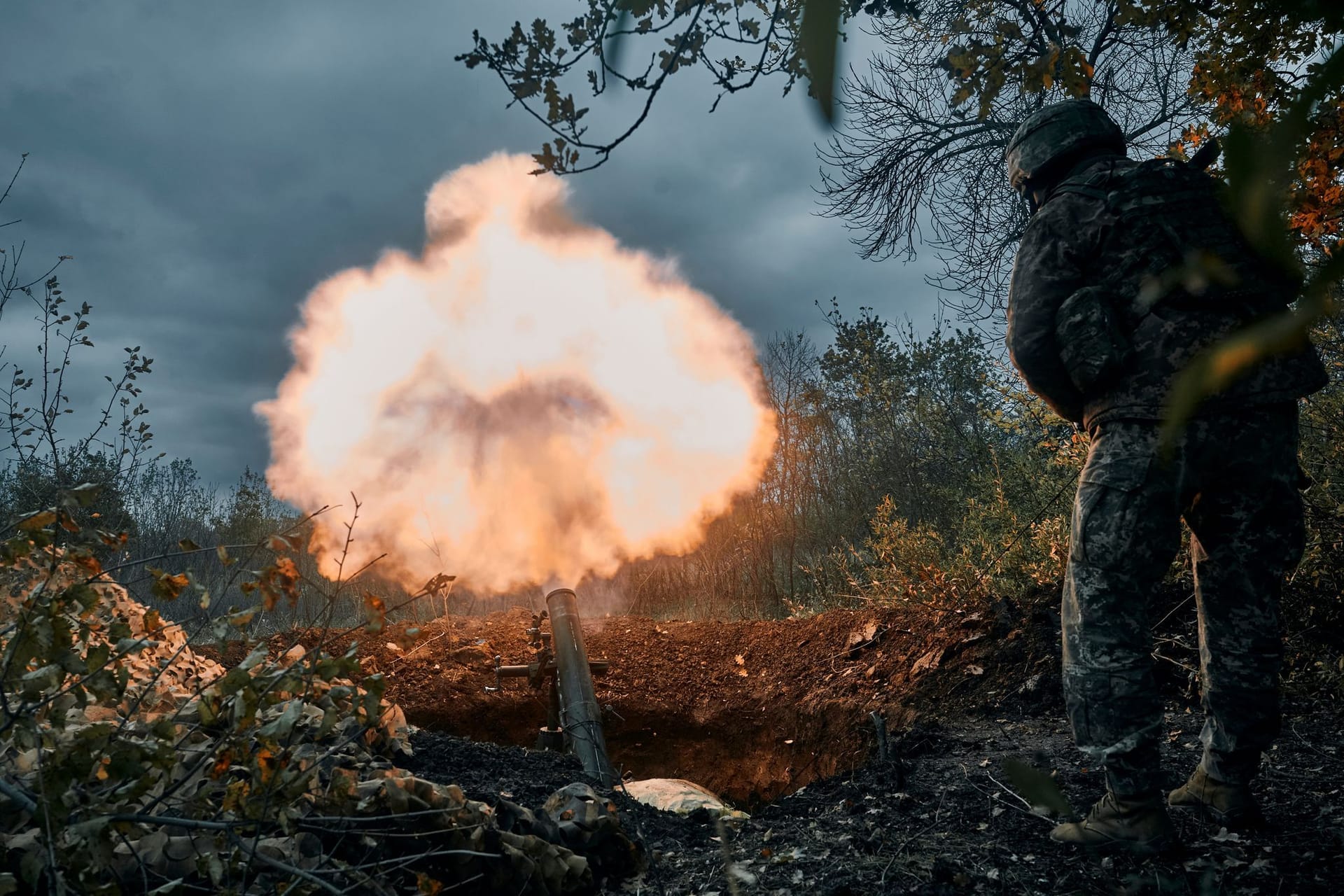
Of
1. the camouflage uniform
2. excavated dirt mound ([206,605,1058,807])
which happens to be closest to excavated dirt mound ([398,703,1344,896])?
the camouflage uniform

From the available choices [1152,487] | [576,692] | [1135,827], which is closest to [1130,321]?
[1152,487]

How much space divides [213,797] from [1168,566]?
3326 millimetres

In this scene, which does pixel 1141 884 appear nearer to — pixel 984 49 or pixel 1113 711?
pixel 1113 711

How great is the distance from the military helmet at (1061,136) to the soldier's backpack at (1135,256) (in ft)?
0.73

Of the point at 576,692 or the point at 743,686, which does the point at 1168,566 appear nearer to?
the point at 576,692

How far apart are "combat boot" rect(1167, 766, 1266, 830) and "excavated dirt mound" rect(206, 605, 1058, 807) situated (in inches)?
94.0

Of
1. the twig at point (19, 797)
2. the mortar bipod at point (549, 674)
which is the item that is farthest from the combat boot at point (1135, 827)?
the mortar bipod at point (549, 674)

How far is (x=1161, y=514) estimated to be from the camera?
9.32 feet

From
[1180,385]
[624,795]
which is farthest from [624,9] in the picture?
[624,795]

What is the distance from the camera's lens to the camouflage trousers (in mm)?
2816

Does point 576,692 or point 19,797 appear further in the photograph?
point 576,692

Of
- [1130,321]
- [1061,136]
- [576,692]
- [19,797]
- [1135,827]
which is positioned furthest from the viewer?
[576,692]

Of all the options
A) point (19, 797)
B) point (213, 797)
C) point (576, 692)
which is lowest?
point (213, 797)

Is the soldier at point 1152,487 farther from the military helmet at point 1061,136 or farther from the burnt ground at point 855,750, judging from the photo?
the burnt ground at point 855,750
